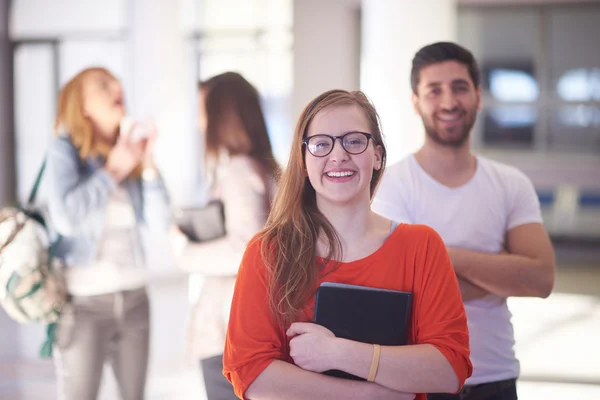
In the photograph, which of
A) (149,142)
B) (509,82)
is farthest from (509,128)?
(149,142)

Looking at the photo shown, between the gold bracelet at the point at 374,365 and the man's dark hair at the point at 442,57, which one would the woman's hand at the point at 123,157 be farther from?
the gold bracelet at the point at 374,365

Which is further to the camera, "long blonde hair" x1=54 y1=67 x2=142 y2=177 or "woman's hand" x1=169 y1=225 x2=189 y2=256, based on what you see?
"long blonde hair" x1=54 y1=67 x2=142 y2=177

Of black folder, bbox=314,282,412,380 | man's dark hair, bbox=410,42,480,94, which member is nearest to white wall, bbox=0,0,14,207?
man's dark hair, bbox=410,42,480,94

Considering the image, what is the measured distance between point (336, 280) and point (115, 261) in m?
1.61

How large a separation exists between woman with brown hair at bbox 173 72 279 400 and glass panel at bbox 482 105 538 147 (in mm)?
11084

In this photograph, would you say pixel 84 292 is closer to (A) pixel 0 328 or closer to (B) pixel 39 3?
(A) pixel 0 328

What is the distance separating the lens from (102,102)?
283 cm

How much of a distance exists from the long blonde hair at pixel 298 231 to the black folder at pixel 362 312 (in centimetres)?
6

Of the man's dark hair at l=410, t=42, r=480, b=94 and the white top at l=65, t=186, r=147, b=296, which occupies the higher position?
A: the man's dark hair at l=410, t=42, r=480, b=94

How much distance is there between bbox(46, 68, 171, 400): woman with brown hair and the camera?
8.93ft

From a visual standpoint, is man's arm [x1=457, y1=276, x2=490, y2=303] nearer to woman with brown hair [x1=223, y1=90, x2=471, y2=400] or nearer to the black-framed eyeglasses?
woman with brown hair [x1=223, y1=90, x2=471, y2=400]

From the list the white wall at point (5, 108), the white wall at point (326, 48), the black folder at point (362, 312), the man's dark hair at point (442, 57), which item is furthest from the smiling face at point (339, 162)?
the white wall at point (5, 108)

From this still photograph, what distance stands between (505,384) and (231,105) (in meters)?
1.43

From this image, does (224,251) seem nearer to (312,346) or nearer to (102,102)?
(102,102)
